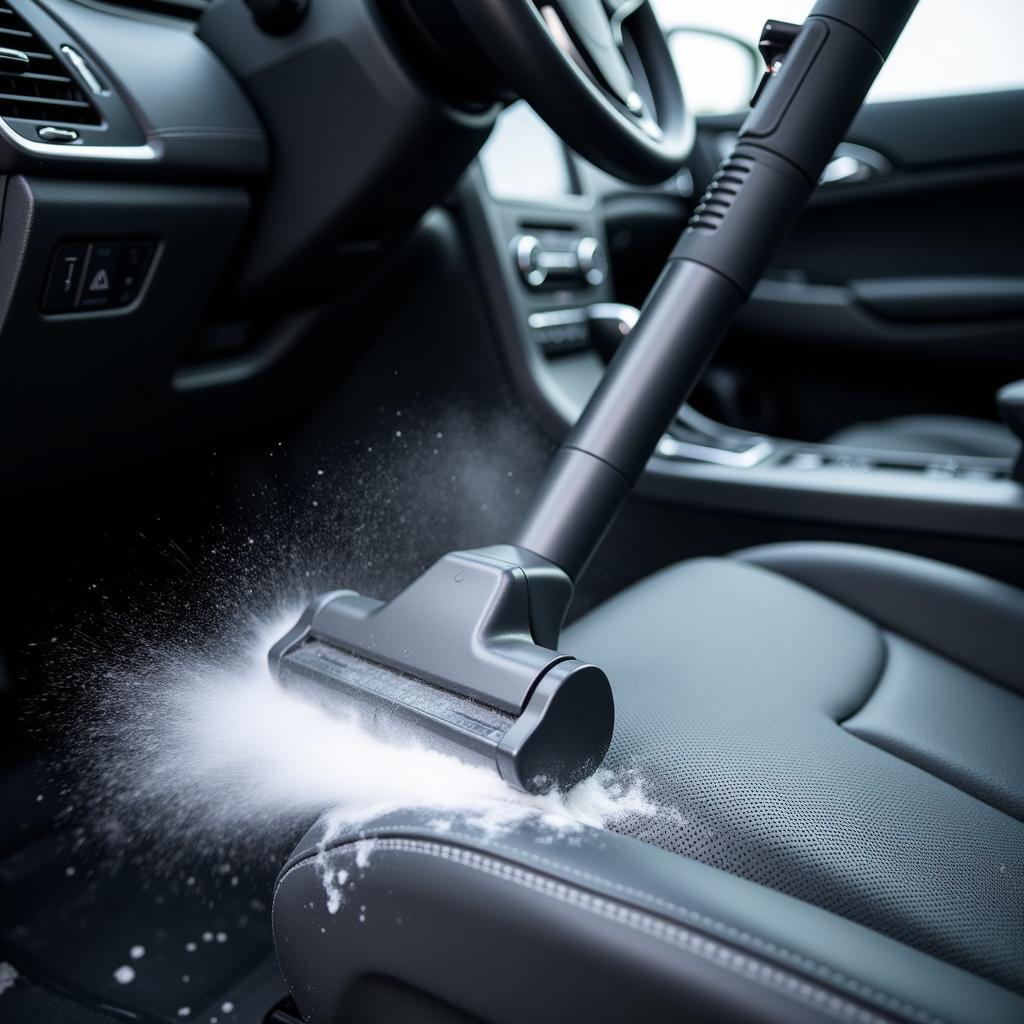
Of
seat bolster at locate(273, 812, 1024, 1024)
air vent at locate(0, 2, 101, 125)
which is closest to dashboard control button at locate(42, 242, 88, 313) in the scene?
air vent at locate(0, 2, 101, 125)

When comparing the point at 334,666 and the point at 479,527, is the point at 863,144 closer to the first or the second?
the point at 479,527

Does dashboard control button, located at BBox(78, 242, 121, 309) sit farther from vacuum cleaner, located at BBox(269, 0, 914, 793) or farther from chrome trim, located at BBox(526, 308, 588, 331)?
chrome trim, located at BBox(526, 308, 588, 331)

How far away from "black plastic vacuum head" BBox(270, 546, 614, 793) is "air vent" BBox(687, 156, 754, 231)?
0.36 meters

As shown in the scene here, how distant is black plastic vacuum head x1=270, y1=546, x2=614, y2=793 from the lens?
0.64 meters

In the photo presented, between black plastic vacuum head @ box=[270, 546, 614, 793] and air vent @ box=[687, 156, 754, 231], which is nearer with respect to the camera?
black plastic vacuum head @ box=[270, 546, 614, 793]

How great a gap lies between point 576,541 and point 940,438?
128cm

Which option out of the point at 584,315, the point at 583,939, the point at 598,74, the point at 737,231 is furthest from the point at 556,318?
the point at 583,939

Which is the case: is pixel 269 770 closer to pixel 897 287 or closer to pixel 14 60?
pixel 14 60

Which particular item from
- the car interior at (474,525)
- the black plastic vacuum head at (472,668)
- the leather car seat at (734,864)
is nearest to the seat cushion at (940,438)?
the car interior at (474,525)

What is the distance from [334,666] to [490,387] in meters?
0.86

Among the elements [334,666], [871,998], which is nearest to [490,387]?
[334,666]

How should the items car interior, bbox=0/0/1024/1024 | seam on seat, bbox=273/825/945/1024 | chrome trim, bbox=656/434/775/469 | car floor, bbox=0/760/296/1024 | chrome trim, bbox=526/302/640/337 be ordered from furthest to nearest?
chrome trim, bbox=526/302/640/337 < chrome trim, bbox=656/434/775/469 < car floor, bbox=0/760/296/1024 < car interior, bbox=0/0/1024/1024 < seam on seat, bbox=273/825/945/1024

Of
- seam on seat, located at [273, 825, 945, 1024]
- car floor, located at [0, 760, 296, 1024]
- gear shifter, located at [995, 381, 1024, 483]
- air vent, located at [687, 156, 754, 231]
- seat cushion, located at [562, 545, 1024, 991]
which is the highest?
air vent, located at [687, 156, 754, 231]

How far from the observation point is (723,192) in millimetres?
919
